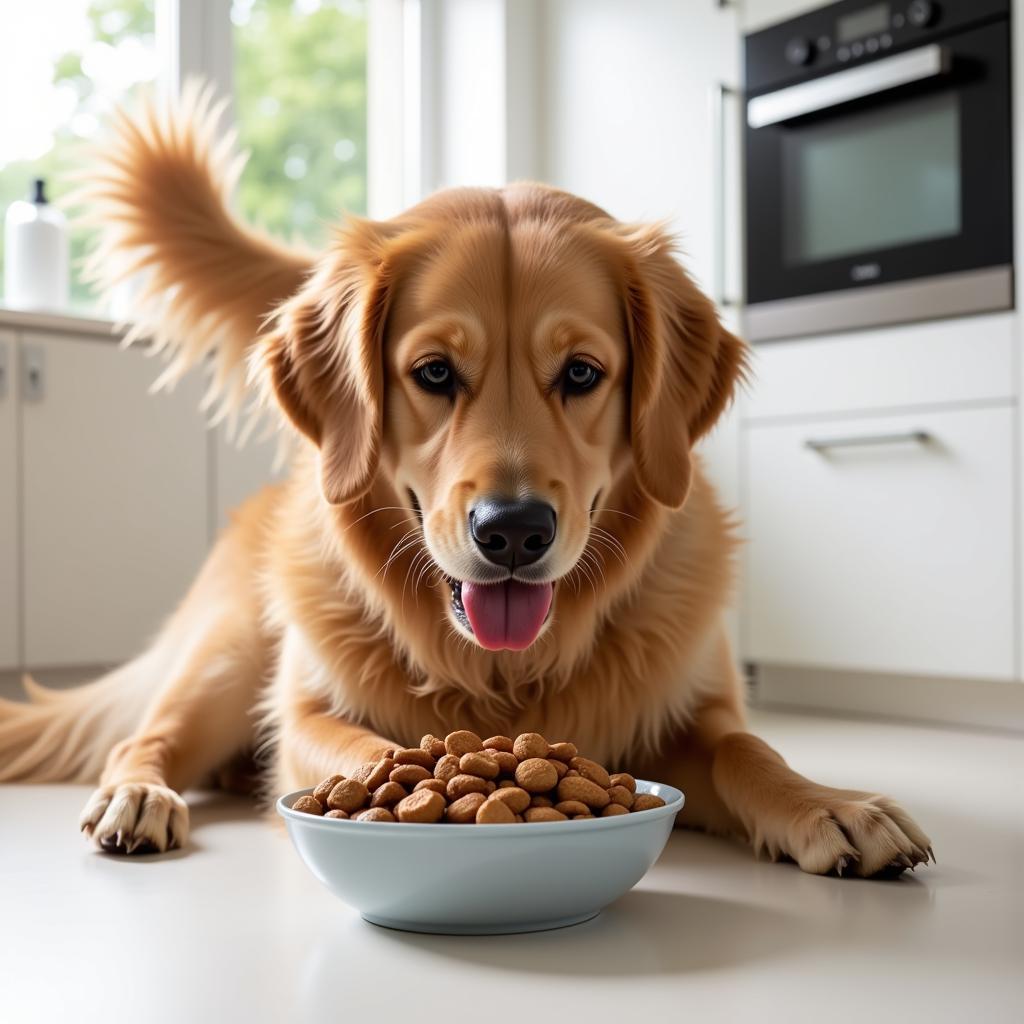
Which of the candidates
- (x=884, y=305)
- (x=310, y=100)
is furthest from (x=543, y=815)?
(x=310, y=100)

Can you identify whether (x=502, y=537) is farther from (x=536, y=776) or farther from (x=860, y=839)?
(x=860, y=839)

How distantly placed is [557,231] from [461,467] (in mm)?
386

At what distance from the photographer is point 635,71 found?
372 cm

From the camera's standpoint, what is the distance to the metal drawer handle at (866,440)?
2.96 m

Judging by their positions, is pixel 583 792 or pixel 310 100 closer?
pixel 583 792

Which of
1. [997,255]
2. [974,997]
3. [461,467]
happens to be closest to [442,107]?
[997,255]

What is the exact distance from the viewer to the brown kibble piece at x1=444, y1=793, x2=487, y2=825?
46.8 inches

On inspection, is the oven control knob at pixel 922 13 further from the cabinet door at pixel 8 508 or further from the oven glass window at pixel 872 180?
the cabinet door at pixel 8 508

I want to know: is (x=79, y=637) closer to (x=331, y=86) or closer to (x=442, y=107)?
(x=442, y=107)

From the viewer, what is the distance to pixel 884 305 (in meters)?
3.07

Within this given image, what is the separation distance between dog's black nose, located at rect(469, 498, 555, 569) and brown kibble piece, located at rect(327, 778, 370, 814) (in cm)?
32

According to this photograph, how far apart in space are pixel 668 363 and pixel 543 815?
29.8 inches

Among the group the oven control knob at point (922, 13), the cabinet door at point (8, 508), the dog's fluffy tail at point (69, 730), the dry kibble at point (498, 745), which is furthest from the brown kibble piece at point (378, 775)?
the oven control knob at point (922, 13)

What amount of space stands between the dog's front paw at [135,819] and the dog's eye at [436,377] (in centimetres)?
66
